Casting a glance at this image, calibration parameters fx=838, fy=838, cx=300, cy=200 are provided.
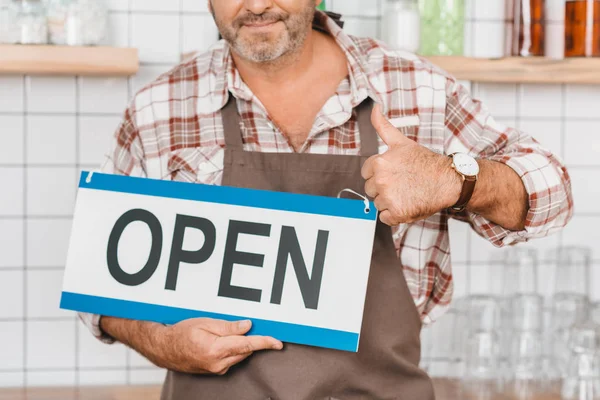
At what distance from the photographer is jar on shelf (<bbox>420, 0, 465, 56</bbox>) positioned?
80.4 inches

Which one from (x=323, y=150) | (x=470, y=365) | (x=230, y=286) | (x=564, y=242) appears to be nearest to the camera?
(x=230, y=286)

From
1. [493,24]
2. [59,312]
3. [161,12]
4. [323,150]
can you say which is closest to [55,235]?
[59,312]

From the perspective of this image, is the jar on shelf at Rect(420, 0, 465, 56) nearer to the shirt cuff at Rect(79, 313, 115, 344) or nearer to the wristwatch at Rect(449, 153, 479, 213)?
the wristwatch at Rect(449, 153, 479, 213)

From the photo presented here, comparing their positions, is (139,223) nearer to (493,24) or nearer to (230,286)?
(230,286)

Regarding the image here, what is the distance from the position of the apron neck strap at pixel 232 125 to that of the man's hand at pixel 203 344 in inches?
12.3

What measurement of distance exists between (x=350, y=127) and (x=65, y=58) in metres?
0.75

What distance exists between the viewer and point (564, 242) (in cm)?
232

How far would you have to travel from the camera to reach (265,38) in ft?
4.62

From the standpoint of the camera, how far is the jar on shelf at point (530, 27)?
81.3 inches

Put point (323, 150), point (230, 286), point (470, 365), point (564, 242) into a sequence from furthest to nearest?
point (564, 242), point (470, 365), point (323, 150), point (230, 286)

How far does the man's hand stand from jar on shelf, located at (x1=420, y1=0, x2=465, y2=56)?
1019 millimetres

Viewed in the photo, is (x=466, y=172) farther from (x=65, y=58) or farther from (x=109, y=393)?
(x=109, y=393)

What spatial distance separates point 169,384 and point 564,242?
4.25ft

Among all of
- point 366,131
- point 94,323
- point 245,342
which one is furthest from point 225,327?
point 366,131
